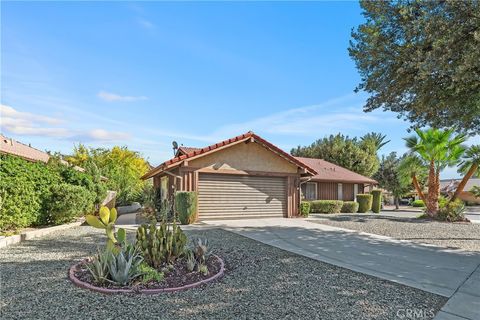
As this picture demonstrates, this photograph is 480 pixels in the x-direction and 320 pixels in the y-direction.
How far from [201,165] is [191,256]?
368 inches

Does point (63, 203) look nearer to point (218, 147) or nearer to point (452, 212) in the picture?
point (218, 147)

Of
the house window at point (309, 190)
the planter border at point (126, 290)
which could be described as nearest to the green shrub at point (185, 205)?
the planter border at point (126, 290)

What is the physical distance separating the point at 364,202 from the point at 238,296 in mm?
21921

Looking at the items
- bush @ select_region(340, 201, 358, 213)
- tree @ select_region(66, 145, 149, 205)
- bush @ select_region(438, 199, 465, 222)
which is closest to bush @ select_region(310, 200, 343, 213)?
bush @ select_region(340, 201, 358, 213)

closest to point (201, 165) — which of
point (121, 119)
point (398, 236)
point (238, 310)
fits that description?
point (121, 119)

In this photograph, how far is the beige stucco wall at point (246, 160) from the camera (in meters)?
15.7

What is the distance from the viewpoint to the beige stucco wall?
15688 mm

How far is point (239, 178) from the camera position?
649 inches

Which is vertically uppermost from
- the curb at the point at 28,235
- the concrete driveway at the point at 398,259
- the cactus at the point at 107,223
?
the cactus at the point at 107,223

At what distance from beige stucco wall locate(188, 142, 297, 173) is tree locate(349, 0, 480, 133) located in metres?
6.66

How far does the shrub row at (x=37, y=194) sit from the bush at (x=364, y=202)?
1908cm

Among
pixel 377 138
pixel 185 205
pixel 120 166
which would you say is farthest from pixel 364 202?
pixel 377 138

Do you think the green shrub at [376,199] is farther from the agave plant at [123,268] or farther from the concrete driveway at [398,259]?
the agave plant at [123,268]

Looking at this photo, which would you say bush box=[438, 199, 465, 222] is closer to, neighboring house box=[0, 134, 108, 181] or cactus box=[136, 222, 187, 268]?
cactus box=[136, 222, 187, 268]
